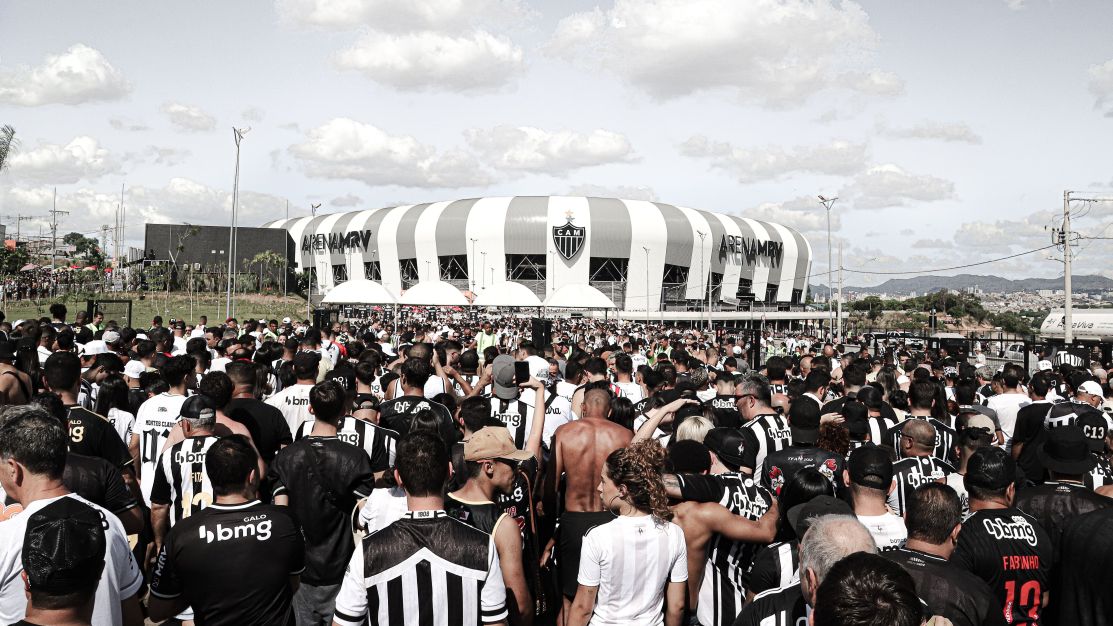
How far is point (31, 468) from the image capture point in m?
2.99

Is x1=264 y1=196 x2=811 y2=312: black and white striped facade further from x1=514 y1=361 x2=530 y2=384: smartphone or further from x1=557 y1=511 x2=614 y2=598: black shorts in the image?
x1=557 y1=511 x2=614 y2=598: black shorts

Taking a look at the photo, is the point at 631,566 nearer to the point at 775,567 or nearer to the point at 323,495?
the point at 775,567

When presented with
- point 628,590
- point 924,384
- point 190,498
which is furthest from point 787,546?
point 924,384

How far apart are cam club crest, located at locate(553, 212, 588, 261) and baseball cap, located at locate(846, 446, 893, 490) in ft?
254

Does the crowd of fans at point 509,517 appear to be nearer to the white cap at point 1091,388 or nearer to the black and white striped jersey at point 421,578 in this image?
the black and white striped jersey at point 421,578

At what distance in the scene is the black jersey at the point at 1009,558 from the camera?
3.41 m

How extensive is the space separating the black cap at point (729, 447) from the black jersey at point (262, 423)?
3.12 metres

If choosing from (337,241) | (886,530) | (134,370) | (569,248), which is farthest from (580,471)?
(337,241)

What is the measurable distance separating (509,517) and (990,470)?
2.41 meters

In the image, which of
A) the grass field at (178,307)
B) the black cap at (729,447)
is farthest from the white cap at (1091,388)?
the grass field at (178,307)

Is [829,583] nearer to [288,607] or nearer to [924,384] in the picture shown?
[288,607]

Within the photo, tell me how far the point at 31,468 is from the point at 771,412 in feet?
16.5

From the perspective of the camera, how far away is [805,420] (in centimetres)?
494

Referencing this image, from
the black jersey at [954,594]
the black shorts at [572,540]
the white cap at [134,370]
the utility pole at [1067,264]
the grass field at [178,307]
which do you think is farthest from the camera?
the grass field at [178,307]
